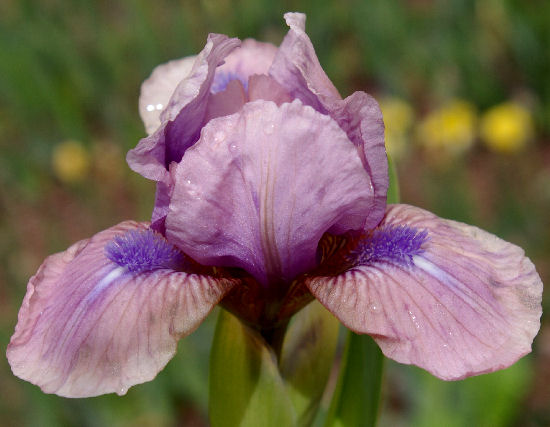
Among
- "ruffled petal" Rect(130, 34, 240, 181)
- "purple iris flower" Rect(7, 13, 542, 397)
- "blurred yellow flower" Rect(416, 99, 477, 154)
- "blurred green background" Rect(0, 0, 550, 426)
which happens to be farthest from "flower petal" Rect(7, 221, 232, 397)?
"blurred yellow flower" Rect(416, 99, 477, 154)

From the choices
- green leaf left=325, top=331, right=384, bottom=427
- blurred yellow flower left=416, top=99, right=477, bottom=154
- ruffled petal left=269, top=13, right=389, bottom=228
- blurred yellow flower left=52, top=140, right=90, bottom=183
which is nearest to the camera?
ruffled petal left=269, top=13, right=389, bottom=228

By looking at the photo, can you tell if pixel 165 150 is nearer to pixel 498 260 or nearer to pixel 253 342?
pixel 253 342

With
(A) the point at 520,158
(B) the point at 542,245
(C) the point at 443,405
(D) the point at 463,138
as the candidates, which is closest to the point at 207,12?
(D) the point at 463,138

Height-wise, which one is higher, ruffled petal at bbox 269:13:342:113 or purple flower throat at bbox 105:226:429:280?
ruffled petal at bbox 269:13:342:113

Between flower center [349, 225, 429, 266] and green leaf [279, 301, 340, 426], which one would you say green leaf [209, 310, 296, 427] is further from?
flower center [349, 225, 429, 266]

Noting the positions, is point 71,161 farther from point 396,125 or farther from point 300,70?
point 300,70

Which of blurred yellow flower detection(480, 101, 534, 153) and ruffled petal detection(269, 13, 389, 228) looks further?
blurred yellow flower detection(480, 101, 534, 153)

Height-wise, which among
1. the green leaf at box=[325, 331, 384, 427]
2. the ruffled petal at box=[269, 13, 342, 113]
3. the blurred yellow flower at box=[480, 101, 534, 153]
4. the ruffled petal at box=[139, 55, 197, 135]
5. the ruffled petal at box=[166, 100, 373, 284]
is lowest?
the blurred yellow flower at box=[480, 101, 534, 153]
